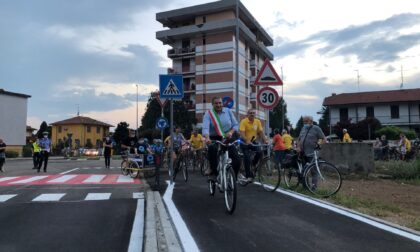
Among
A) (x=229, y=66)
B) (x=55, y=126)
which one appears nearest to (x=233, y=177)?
(x=229, y=66)

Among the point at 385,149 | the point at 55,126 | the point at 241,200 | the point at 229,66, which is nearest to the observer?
the point at 241,200

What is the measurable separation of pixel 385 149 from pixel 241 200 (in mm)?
21599

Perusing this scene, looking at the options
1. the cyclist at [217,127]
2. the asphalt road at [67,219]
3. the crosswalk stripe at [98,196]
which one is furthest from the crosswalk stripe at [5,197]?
the cyclist at [217,127]

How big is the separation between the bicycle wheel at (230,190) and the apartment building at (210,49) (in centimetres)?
5090

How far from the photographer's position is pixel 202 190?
995 cm

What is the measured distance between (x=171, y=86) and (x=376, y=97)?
188ft

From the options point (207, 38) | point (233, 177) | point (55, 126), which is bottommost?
point (233, 177)

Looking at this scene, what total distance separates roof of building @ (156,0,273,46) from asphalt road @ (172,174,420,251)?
2004 inches

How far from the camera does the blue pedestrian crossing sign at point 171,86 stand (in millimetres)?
11023

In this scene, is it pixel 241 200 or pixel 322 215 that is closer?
pixel 322 215

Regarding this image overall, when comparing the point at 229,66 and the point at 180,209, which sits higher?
the point at 229,66

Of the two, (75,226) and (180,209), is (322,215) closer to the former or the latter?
(180,209)

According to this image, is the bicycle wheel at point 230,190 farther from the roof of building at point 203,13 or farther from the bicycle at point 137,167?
the roof of building at point 203,13

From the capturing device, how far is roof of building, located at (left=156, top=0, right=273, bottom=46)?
56275mm
